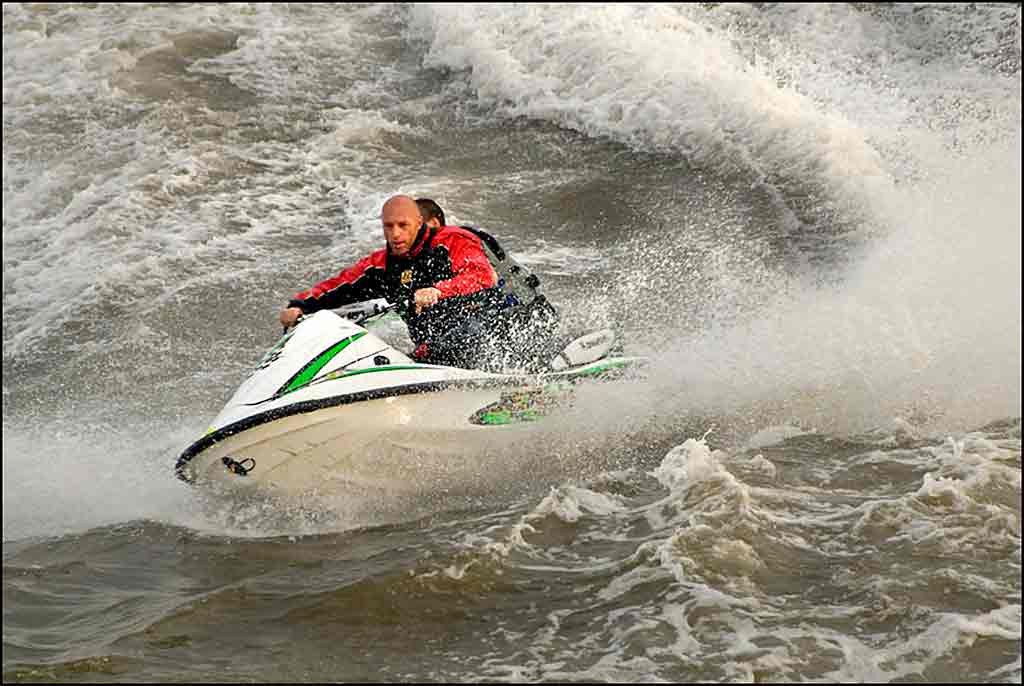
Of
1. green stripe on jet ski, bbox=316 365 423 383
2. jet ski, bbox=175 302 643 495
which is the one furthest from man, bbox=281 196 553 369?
green stripe on jet ski, bbox=316 365 423 383

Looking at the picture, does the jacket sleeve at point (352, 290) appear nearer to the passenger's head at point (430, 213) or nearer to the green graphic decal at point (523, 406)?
the passenger's head at point (430, 213)

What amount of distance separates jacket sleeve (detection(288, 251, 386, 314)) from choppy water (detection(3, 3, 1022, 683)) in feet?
4.27

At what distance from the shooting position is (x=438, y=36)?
51.3 feet

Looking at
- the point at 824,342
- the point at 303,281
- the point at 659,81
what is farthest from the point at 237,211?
the point at 824,342

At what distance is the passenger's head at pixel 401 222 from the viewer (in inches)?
279

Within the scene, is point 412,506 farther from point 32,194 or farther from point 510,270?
point 32,194

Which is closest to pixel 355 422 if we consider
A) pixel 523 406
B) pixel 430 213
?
pixel 523 406

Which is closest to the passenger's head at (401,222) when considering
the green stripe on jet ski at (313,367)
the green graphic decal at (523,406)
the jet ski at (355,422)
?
the jet ski at (355,422)

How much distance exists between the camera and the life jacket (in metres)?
7.41

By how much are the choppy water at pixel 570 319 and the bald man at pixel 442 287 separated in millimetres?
796

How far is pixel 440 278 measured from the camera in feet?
23.5

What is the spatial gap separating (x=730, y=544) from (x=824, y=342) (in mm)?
3039

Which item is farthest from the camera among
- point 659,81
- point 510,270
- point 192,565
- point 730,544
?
point 659,81

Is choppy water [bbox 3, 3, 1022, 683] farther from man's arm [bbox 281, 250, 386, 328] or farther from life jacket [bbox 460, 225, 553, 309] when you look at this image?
man's arm [bbox 281, 250, 386, 328]
